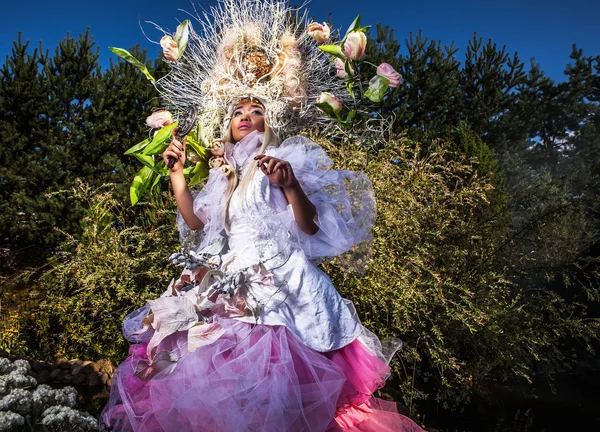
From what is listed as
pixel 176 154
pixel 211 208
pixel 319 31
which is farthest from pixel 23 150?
pixel 319 31

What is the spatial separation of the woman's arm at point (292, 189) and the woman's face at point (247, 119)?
43 centimetres

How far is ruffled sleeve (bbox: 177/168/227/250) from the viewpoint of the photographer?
6.31 ft

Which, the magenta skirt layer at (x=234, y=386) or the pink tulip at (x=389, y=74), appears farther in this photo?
the pink tulip at (x=389, y=74)

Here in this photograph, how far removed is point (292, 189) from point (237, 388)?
0.70 meters

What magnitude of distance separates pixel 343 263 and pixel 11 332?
11.4 ft

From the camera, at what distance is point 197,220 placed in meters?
2.07

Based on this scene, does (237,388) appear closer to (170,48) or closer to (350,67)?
(350,67)

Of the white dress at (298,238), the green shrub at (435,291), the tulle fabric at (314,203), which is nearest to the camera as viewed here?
the white dress at (298,238)

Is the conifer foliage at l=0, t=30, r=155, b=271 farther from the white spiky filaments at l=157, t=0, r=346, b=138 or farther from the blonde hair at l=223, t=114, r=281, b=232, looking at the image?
the blonde hair at l=223, t=114, r=281, b=232

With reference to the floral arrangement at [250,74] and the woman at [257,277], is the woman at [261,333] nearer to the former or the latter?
the woman at [257,277]

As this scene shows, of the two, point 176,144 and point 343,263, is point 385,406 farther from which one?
point 176,144

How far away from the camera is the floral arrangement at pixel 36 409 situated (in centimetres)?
189

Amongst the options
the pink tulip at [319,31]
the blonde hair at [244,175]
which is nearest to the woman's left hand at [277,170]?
the blonde hair at [244,175]

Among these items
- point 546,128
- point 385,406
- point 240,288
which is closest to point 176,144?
point 240,288
